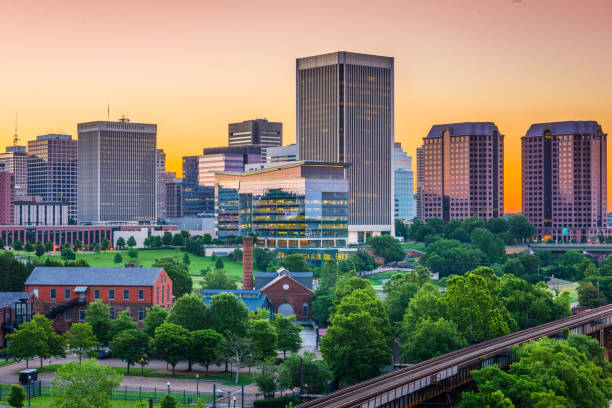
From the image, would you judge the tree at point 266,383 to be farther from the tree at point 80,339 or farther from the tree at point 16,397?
the tree at point 80,339

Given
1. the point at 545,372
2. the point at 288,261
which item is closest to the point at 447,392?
the point at 545,372

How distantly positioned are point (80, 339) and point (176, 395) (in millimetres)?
21698

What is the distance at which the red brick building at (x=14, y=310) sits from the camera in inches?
4660

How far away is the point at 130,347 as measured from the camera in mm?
105188

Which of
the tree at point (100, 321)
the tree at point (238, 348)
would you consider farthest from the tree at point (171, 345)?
Result: the tree at point (100, 321)

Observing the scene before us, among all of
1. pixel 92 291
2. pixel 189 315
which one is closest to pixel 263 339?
pixel 189 315

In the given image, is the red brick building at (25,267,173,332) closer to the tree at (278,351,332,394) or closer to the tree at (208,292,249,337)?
the tree at (208,292,249,337)

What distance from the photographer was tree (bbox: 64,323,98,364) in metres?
106

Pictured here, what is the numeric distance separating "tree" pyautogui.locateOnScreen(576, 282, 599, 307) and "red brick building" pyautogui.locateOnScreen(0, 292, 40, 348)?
107m

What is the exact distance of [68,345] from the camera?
111250mm

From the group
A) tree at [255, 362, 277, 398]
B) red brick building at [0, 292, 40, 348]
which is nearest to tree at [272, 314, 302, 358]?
tree at [255, 362, 277, 398]

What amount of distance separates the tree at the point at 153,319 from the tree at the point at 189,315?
7.33ft

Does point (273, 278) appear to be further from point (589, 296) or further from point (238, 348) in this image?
point (589, 296)

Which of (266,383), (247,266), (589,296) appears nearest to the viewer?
(266,383)
